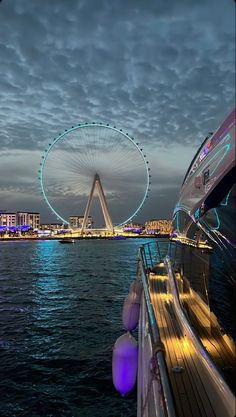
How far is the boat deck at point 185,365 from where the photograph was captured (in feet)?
11.8

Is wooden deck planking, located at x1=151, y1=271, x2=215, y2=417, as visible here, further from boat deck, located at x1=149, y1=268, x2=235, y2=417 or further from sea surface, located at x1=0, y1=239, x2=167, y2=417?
sea surface, located at x1=0, y1=239, x2=167, y2=417

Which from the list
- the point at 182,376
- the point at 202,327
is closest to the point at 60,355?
the point at 202,327

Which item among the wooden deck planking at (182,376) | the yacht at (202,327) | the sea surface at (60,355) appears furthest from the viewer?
the sea surface at (60,355)

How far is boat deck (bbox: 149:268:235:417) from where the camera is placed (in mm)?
3584

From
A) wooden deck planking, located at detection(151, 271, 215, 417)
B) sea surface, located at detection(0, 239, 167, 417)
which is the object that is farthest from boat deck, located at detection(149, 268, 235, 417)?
sea surface, located at detection(0, 239, 167, 417)

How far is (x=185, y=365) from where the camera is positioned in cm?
457

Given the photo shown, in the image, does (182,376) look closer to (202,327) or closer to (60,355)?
(202,327)

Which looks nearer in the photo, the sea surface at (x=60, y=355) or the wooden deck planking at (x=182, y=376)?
the wooden deck planking at (x=182, y=376)

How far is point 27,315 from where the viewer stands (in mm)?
16328

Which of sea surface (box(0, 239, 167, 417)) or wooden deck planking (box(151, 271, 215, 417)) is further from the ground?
wooden deck planking (box(151, 271, 215, 417))

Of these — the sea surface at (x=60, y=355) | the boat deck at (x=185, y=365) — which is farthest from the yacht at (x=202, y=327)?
the sea surface at (x=60, y=355)

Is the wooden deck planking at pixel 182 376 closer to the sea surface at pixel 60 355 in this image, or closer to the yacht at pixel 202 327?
the yacht at pixel 202 327

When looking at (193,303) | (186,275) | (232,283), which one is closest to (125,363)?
(193,303)

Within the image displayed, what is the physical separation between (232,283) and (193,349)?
129cm
